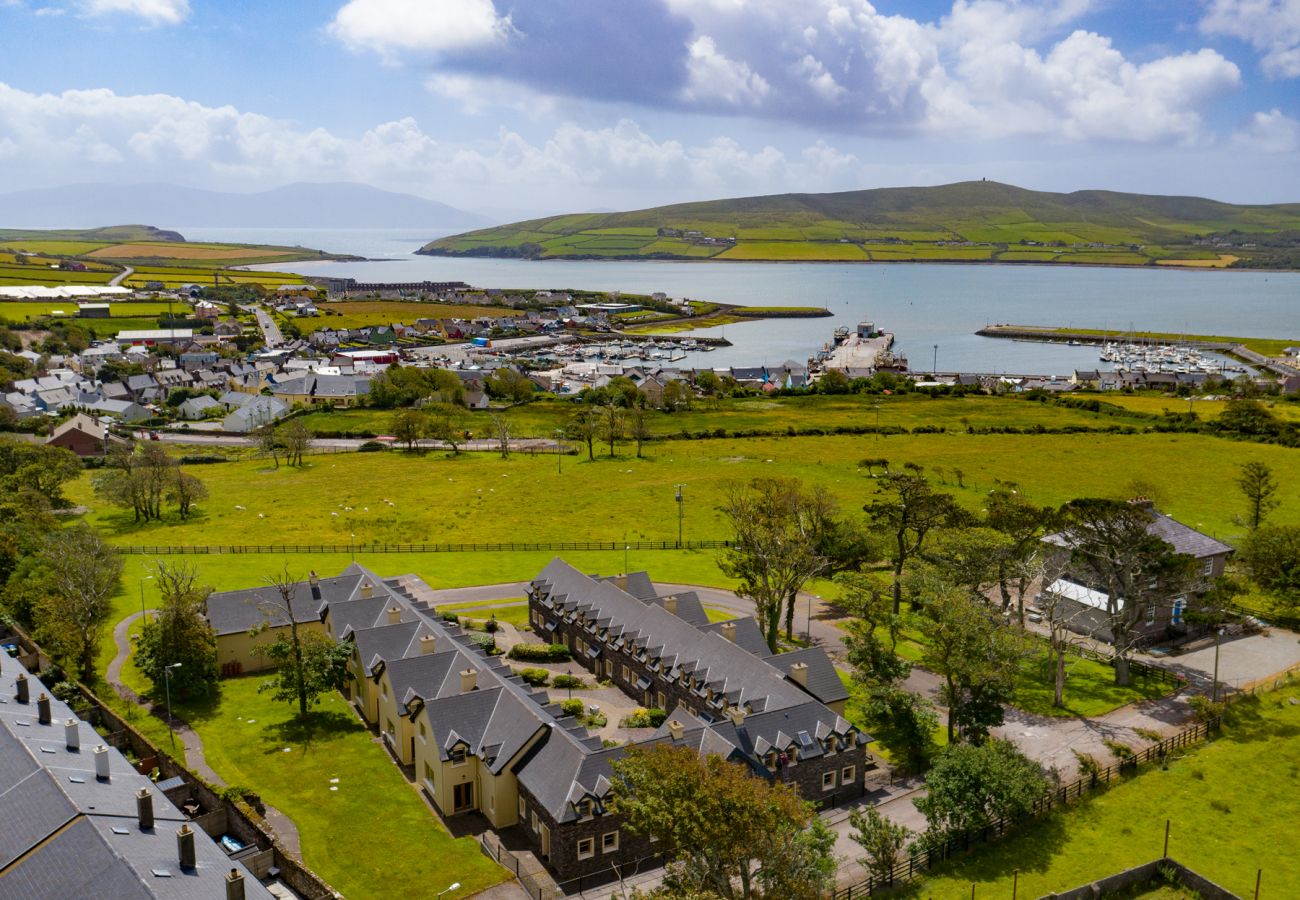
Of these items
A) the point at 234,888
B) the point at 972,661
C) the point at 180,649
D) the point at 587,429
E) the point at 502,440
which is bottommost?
the point at 502,440

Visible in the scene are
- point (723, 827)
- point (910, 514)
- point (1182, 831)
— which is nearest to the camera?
point (723, 827)

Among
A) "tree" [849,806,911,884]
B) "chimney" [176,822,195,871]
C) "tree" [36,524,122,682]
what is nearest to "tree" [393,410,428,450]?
"tree" [36,524,122,682]

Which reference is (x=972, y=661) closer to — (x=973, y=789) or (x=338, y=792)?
(x=973, y=789)

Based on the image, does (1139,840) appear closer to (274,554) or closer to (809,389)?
(274,554)

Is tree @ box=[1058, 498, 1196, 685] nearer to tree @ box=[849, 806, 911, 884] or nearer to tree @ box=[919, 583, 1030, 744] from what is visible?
tree @ box=[919, 583, 1030, 744]

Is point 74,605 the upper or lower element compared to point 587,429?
upper

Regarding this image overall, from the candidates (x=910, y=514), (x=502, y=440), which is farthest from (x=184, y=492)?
(x=910, y=514)

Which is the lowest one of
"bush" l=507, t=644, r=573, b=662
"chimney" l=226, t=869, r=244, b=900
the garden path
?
"bush" l=507, t=644, r=573, b=662
